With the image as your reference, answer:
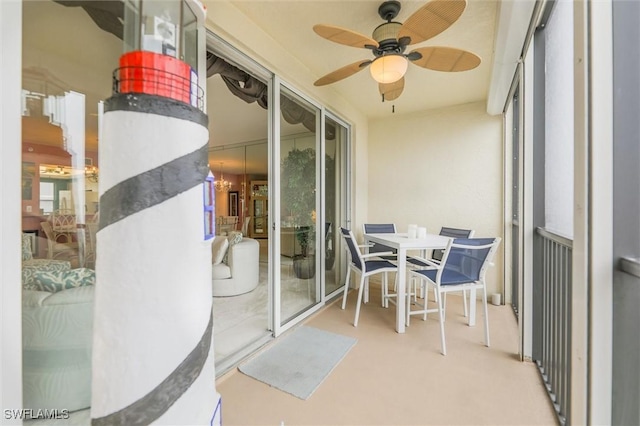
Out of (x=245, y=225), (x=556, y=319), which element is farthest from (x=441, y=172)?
(x=245, y=225)

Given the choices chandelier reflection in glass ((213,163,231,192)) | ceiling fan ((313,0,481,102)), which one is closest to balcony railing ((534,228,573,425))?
ceiling fan ((313,0,481,102))

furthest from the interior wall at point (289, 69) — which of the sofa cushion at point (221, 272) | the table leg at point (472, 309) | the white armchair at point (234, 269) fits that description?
the sofa cushion at point (221, 272)

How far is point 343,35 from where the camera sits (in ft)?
5.38

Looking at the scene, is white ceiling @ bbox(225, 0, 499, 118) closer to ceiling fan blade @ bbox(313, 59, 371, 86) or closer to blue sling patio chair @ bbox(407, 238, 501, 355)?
ceiling fan blade @ bbox(313, 59, 371, 86)

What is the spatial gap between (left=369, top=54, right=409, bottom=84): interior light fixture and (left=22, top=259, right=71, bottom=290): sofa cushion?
2.18 metres

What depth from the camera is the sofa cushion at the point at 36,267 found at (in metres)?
1.08

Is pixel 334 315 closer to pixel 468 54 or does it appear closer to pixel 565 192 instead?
pixel 565 192

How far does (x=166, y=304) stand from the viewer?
70 cm

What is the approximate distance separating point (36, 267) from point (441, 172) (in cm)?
396

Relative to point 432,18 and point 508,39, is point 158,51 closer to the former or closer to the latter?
point 432,18

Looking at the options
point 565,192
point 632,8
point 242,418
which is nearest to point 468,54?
point 632,8

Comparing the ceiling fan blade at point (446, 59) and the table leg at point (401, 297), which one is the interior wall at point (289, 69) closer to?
the ceiling fan blade at point (446, 59)

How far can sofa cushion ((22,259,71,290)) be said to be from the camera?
3.54 feet
